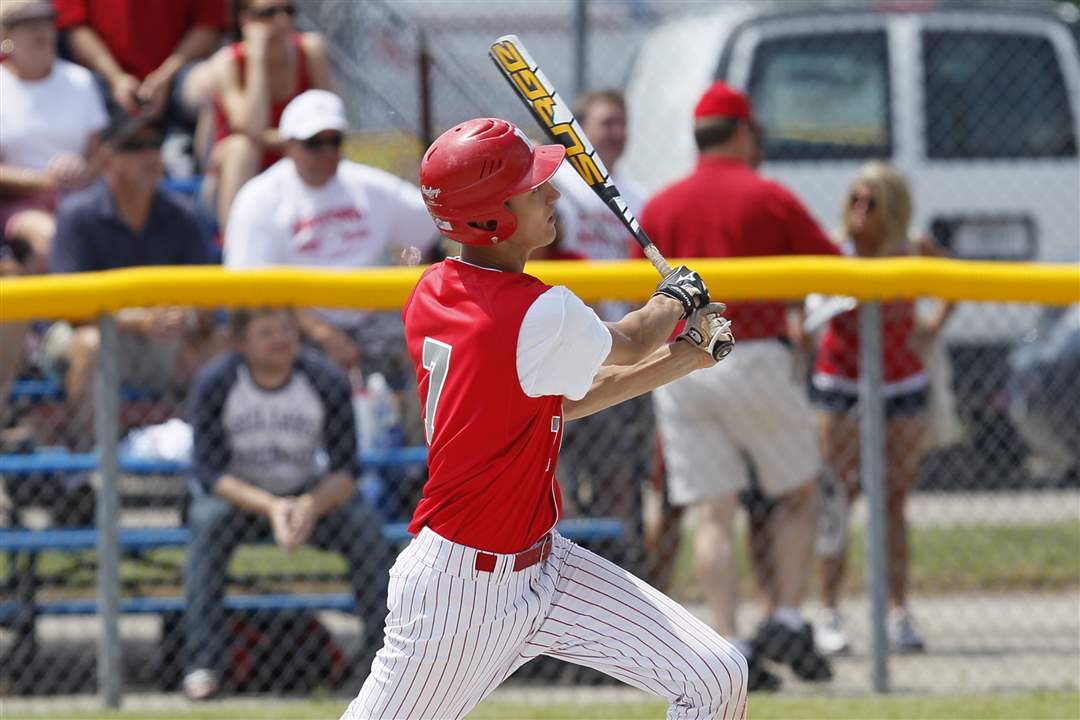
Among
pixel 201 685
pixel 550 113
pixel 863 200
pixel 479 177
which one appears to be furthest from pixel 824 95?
pixel 479 177

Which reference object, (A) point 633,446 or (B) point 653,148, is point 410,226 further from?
(B) point 653,148

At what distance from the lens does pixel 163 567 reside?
7.08 m

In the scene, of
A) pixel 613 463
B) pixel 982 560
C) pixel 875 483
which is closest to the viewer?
pixel 875 483

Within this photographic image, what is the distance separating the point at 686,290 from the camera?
160 inches

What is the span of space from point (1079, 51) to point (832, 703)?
220 inches

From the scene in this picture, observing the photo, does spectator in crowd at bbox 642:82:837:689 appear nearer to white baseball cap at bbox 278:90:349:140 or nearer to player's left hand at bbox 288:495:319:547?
player's left hand at bbox 288:495:319:547

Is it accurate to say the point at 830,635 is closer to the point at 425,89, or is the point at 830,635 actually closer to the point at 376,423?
the point at 376,423

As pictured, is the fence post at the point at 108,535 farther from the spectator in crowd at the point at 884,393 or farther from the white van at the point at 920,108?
the white van at the point at 920,108

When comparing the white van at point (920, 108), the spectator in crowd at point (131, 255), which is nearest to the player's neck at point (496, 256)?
the spectator in crowd at point (131, 255)

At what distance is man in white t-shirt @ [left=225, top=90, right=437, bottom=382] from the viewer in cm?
711

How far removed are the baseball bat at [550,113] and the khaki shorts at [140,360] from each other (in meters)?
3.05

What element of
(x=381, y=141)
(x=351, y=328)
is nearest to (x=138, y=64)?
(x=381, y=141)

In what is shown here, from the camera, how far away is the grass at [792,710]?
19.0 feet

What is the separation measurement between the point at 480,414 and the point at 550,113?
0.87 m
